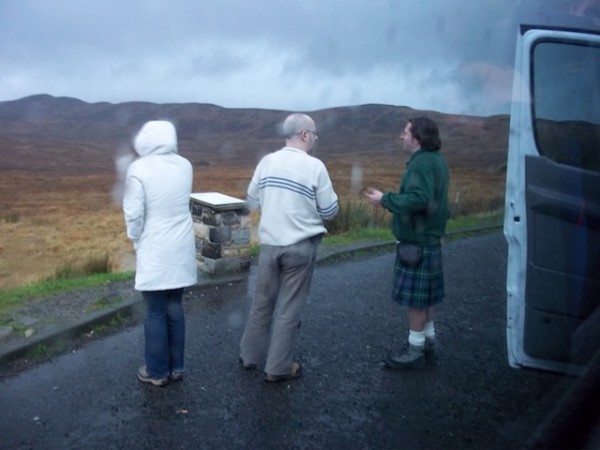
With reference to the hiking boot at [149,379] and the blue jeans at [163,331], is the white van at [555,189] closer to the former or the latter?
the blue jeans at [163,331]

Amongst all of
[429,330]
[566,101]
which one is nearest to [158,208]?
[429,330]

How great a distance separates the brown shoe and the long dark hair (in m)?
1.69

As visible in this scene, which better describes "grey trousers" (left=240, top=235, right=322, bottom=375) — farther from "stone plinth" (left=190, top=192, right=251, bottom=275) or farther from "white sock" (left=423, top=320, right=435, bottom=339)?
"stone plinth" (left=190, top=192, right=251, bottom=275)

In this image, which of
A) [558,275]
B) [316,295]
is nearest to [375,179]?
[316,295]

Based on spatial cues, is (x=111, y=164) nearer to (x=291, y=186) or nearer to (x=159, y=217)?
(x=159, y=217)

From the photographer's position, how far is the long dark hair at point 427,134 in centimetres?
423

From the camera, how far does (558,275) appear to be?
3.63 metres

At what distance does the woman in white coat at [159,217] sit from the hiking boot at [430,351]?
5.81ft

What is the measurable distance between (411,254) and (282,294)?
880 mm

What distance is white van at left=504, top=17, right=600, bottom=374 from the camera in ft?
11.6

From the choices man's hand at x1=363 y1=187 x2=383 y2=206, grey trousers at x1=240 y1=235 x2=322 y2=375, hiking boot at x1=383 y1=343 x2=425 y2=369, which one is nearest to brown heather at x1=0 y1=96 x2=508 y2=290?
grey trousers at x1=240 y1=235 x2=322 y2=375

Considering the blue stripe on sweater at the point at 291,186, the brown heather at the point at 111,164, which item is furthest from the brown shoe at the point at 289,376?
the brown heather at the point at 111,164

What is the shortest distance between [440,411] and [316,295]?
282 centimetres

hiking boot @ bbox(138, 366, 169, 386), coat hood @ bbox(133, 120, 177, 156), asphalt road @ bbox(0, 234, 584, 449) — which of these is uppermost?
coat hood @ bbox(133, 120, 177, 156)
